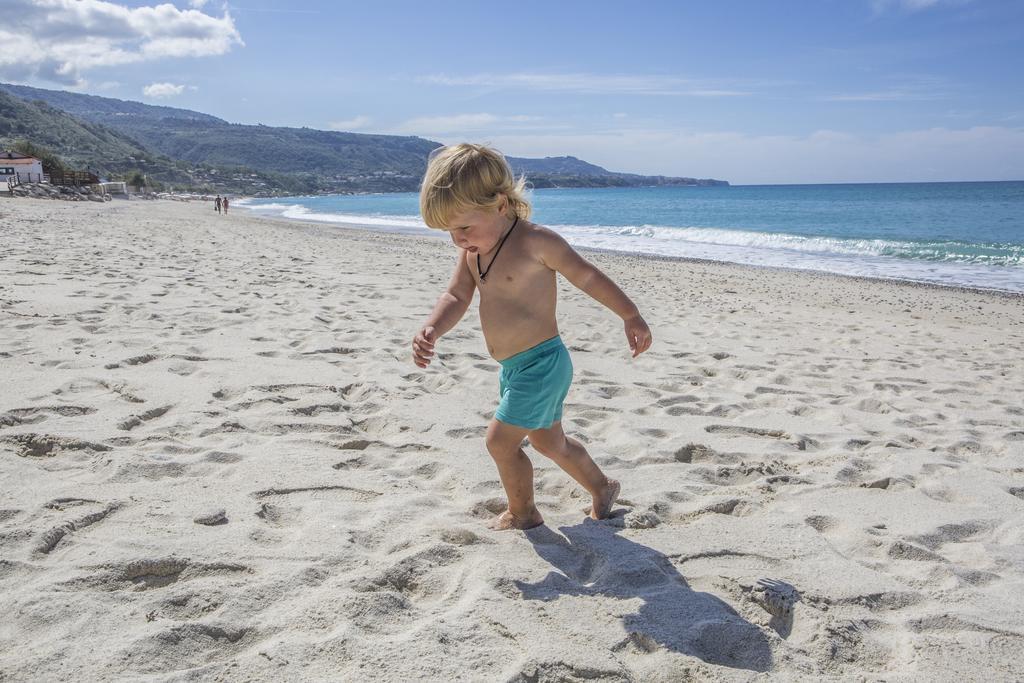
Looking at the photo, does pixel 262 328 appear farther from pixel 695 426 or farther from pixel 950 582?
pixel 950 582

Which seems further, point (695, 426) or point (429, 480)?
point (695, 426)

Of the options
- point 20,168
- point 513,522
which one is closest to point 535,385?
point 513,522

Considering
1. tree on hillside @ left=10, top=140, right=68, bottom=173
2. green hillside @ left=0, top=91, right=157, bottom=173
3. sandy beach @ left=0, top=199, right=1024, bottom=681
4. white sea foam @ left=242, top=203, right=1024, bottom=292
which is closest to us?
sandy beach @ left=0, top=199, right=1024, bottom=681

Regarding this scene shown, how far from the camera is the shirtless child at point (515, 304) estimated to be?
2330 millimetres

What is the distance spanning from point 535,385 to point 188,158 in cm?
14319

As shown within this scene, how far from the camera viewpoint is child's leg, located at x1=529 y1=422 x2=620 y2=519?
97.7 inches

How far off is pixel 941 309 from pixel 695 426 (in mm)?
7198

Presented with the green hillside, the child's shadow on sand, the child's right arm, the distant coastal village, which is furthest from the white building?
the child's shadow on sand

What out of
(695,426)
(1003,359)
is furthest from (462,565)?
(1003,359)

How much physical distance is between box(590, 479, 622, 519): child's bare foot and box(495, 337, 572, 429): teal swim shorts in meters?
0.33

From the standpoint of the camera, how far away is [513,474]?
2.42 m

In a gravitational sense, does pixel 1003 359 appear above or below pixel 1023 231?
below

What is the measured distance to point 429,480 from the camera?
2822 mm

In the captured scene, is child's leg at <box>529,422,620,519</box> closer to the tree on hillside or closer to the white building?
the white building
